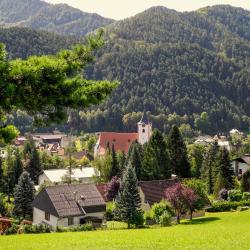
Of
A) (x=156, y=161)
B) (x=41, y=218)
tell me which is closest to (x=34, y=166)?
(x=156, y=161)

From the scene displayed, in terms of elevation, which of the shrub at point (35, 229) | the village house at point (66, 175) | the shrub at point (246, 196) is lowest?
the village house at point (66, 175)

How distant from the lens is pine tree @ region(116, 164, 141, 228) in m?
39.5

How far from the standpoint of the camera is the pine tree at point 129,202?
130 ft

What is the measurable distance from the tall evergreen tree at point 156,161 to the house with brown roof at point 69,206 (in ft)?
48.7

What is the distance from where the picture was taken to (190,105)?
195250 mm

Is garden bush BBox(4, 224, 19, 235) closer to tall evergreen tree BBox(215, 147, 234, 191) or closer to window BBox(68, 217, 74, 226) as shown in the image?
window BBox(68, 217, 74, 226)

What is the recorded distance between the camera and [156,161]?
194 ft

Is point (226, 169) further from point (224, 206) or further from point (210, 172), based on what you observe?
point (224, 206)

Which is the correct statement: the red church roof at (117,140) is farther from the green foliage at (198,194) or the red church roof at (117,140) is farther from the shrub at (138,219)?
the shrub at (138,219)

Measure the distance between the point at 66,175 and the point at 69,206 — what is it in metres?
25.7

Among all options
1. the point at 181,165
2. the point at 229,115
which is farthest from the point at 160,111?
the point at 181,165

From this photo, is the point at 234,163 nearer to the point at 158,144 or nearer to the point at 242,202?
the point at 158,144

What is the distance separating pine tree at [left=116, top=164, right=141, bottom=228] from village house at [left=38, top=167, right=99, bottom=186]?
2441cm

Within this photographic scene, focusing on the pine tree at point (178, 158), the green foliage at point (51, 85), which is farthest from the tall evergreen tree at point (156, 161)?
the green foliage at point (51, 85)
